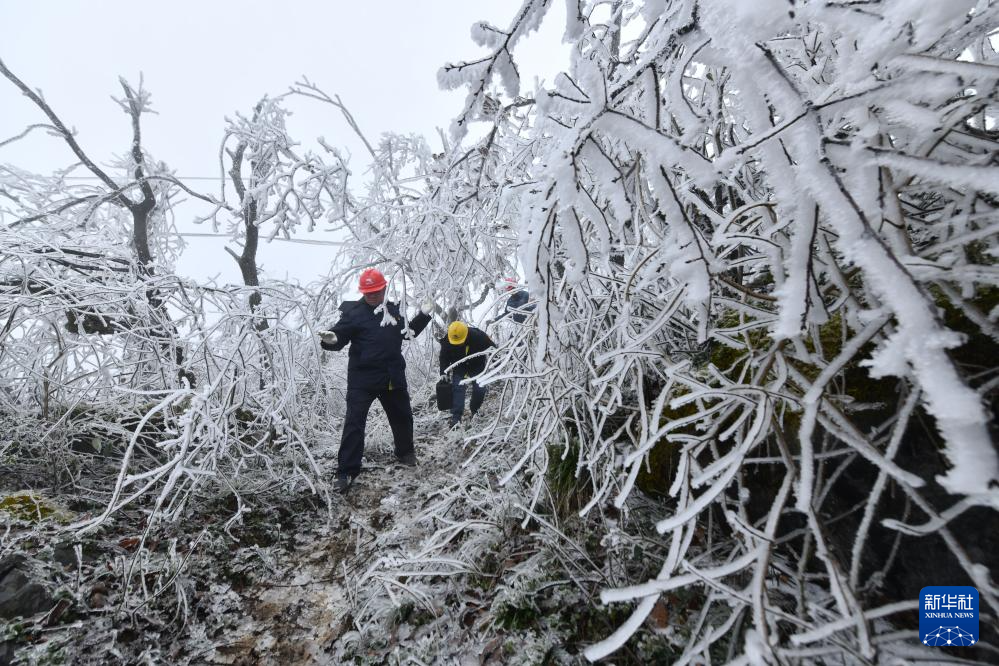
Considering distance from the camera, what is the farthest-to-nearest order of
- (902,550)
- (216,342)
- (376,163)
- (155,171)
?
(376,163) → (155,171) → (216,342) → (902,550)

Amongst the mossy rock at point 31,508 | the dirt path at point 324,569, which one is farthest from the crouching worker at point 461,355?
the mossy rock at point 31,508

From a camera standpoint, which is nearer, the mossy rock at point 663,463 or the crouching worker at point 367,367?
the mossy rock at point 663,463

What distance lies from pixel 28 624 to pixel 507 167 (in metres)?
3.13

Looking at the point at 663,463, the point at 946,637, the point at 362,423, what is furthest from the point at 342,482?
the point at 946,637

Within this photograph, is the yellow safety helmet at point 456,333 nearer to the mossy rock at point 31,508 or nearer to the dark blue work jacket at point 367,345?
the dark blue work jacket at point 367,345

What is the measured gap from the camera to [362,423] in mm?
3854

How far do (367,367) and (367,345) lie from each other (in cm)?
22

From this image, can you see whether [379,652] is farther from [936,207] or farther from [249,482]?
[936,207]

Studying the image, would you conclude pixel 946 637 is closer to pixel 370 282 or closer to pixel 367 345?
pixel 367 345

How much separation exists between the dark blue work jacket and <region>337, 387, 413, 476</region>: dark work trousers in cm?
9

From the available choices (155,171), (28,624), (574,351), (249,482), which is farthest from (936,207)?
(155,171)

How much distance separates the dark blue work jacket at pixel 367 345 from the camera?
4.00 meters

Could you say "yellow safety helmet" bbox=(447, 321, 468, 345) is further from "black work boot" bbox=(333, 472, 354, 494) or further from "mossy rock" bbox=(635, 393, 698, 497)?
"mossy rock" bbox=(635, 393, 698, 497)

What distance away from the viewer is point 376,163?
6.47m
